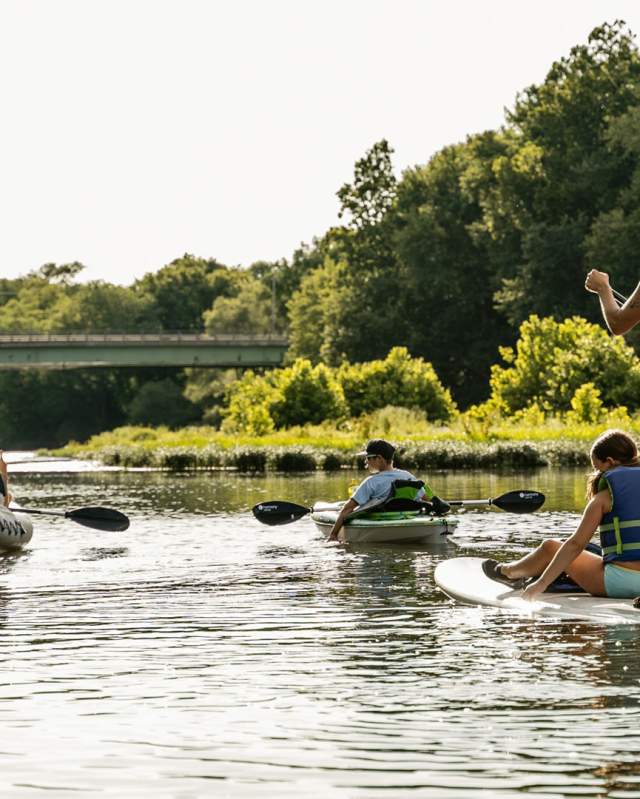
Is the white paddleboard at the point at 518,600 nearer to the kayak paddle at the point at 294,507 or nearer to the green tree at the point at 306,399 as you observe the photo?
the kayak paddle at the point at 294,507

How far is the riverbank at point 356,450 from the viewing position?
4316 centimetres

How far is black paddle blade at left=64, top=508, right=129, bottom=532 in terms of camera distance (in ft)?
62.6

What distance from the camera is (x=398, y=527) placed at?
17.7 metres

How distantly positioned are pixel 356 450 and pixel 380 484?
29039mm

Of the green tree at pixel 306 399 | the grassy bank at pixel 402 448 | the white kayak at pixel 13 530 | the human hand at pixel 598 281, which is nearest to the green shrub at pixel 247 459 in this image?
the grassy bank at pixel 402 448

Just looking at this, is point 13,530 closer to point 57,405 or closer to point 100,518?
point 100,518

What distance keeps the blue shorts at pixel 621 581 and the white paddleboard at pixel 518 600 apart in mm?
68

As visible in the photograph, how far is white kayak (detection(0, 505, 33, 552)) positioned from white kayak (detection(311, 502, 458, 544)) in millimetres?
3728

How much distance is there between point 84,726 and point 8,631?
12.3 ft

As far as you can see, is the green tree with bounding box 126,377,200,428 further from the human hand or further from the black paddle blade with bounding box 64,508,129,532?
the human hand

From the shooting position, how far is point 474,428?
5103cm

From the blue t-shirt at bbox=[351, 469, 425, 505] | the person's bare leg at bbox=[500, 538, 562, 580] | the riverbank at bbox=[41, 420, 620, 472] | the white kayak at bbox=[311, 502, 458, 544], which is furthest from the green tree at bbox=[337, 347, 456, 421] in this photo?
the person's bare leg at bbox=[500, 538, 562, 580]

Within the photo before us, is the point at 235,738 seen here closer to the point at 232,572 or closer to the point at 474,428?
the point at 232,572

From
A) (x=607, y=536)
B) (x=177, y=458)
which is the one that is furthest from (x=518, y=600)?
(x=177, y=458)
